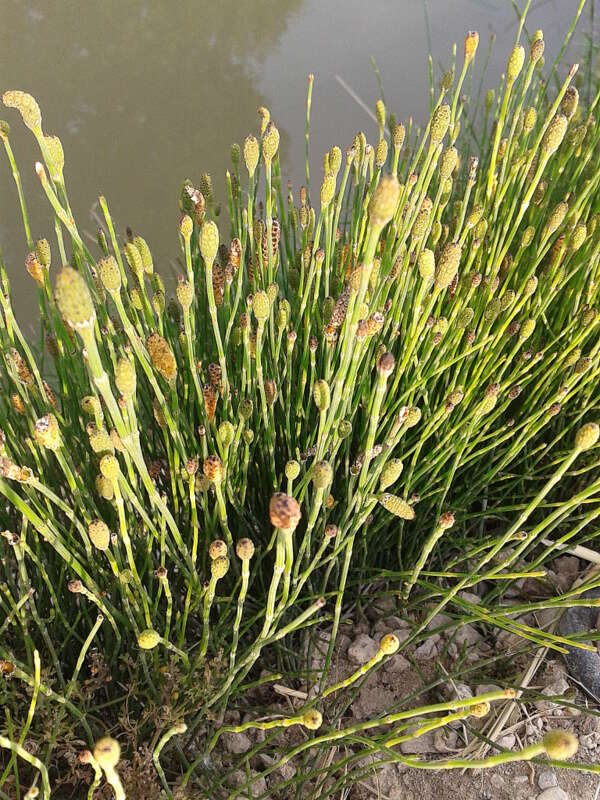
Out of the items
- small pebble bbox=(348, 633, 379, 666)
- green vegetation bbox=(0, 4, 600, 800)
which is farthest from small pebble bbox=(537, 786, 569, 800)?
small pebble bbox=(348, 633, 379, 666)

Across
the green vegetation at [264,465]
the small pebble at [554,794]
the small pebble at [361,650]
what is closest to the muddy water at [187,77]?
the green vegetation at [264,465]

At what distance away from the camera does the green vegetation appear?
2.13 ft

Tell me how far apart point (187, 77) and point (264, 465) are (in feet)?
8.26

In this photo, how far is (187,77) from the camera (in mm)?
2879

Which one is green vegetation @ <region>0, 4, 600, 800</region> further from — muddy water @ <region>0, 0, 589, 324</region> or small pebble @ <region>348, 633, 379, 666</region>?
Result: muddy water @ <region>0, 0, 589, 324</region>

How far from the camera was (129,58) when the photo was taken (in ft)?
9.55

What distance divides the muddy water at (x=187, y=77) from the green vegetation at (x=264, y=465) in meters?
1.55

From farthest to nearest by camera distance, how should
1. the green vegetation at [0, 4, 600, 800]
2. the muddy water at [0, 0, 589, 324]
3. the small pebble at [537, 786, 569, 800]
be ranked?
the muddy water at [0, 0, 589, 324]
the small pebble at [537, 786, 569, 800]
the green vegetation at [0, 4, 600, 800]

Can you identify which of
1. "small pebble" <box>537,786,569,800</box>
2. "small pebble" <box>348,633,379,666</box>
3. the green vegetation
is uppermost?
the green vegetation

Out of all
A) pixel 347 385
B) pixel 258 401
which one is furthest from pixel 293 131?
pixel 347 385

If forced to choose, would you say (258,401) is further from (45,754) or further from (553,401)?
(45,754)

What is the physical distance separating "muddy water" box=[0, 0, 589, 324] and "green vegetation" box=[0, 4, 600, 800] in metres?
1.55

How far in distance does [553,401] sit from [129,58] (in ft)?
9.25

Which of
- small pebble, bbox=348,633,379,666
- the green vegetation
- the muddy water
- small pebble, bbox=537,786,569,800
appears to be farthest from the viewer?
the muddy water
